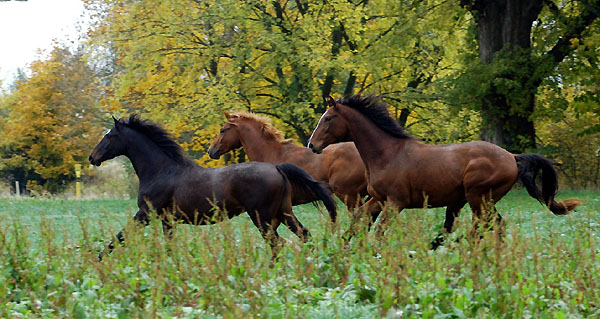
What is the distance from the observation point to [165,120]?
83.6 ft

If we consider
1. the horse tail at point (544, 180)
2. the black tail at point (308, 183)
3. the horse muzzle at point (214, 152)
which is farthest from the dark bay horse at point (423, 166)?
the horse muzzle at point (214, 152)

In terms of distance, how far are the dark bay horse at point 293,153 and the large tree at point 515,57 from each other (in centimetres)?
974

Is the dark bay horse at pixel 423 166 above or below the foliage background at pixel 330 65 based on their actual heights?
below

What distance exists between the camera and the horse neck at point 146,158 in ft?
32.8

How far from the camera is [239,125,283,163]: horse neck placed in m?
13.4

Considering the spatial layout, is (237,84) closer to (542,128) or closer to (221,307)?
(542,128)

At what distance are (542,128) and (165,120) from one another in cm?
1369

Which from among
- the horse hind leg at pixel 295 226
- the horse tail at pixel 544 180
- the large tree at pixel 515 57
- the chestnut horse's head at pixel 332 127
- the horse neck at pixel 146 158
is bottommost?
the horse hind leg at pixel 295 226

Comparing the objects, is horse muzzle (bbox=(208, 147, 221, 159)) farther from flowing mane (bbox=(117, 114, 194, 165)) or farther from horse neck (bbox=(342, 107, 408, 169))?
horse neck (bbox=(342, 107, 408, 169))

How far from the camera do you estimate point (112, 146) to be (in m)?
10.4

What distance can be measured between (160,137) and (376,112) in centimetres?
282

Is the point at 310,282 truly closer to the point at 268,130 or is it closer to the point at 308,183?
the point at 308,183

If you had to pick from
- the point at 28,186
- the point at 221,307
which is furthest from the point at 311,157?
the point at 28,186

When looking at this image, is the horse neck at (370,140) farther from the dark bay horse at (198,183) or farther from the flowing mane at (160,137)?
the flowing mane at (160,137)
